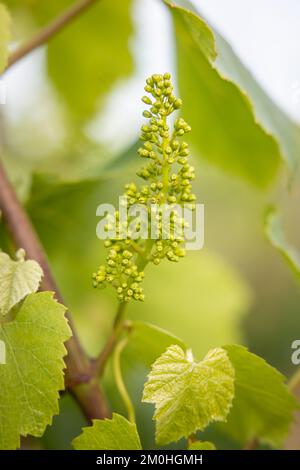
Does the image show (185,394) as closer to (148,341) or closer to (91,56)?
(148,341)

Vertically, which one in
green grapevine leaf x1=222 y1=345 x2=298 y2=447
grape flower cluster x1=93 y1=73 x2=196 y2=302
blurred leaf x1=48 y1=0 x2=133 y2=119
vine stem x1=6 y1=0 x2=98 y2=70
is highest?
blurred leaf x1=48 y1=0 x2=133 y2=119

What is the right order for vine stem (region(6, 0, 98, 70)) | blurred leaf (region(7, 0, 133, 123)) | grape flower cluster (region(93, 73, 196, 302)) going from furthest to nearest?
1. blurred leaf (region(7, 0, 133, 123))
2. vine stem (region(6, 0, 98, 70))
3. grape flower cluster (region(93, 73, 196, 302))

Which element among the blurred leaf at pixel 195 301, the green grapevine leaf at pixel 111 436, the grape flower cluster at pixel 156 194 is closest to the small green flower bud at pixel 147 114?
the grape flower cluster at pixel 156 194

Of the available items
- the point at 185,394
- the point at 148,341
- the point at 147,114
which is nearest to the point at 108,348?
the point at 148,341

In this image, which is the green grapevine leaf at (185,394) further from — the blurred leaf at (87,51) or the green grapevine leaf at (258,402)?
the blurred leaf at (87,51)

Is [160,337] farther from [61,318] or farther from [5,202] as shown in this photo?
[5,202]

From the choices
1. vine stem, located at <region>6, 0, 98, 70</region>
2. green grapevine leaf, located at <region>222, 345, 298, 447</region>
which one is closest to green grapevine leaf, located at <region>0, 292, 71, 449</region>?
green grapevine leaf, located at <region>222, 345, 298, 447</region>

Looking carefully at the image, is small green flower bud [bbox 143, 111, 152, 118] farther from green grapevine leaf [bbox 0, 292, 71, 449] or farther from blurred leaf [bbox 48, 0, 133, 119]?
blurred leaf [bbox 48, 0, 133, 119]
